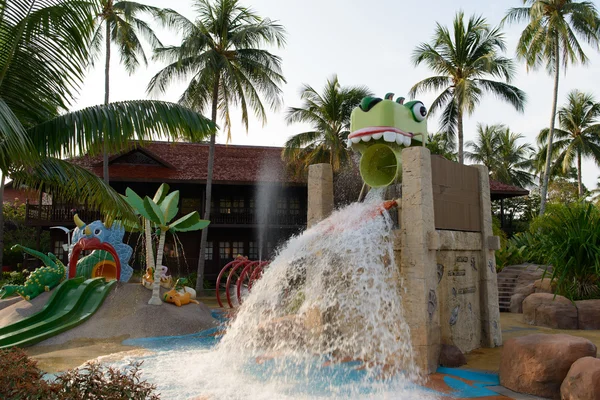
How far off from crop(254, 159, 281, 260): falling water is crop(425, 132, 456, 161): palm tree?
7523 millimetres

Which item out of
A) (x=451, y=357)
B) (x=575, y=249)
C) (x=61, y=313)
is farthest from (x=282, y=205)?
(x=451, y=357)

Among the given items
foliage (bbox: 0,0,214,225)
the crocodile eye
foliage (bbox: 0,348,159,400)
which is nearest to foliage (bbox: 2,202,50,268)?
foliage (bbox: 0,0,214,225)

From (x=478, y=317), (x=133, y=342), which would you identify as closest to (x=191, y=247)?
(x=133, y=342)

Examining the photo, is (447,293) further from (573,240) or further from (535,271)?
(535,271)

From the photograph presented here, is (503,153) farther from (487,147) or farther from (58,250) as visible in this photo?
(58,250)

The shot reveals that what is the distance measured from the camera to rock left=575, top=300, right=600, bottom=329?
30.3ft

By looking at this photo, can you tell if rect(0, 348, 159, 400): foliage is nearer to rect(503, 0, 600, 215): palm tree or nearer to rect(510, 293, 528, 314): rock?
rect(510, 293, 528, 314): rock

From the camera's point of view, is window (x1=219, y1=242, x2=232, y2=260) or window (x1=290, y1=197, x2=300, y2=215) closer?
window (x1=219, y1=242, x2=232, y2=260)

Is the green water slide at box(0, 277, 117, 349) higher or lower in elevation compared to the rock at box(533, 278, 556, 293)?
lower

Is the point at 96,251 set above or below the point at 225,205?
below

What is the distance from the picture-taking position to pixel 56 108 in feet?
22.2

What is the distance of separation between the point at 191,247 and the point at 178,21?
10333mm

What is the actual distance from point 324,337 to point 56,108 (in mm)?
5334

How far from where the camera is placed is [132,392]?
3166 millimetres
